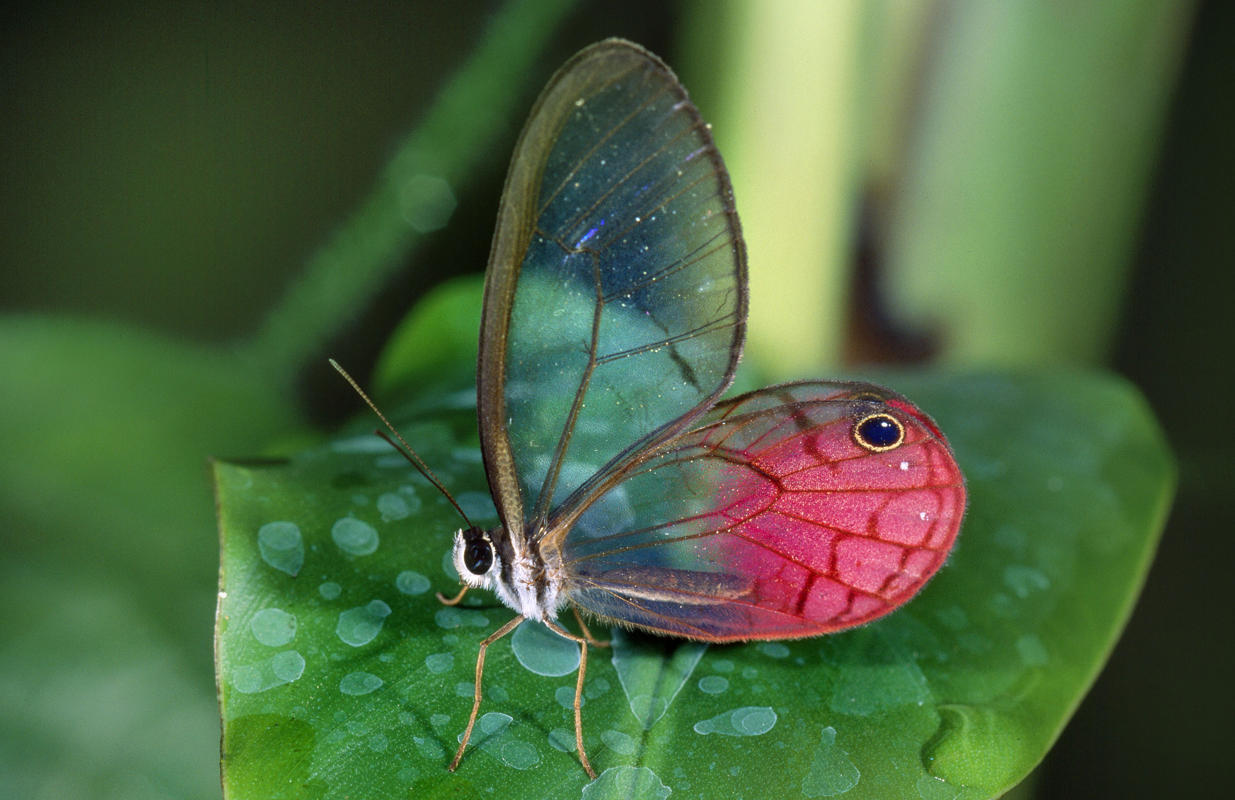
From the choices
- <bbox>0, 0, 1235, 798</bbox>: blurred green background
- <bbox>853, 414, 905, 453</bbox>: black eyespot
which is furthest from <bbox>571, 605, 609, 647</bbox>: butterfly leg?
<bbox>0, 0, 1235, 798</bbox>: blurred green background

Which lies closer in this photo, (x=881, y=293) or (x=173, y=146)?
(x=881, y=293)

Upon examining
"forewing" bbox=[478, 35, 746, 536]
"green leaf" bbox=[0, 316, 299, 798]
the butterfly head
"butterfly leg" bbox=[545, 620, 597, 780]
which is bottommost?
"green leaf" bbox=[0, 316, 299, 798]

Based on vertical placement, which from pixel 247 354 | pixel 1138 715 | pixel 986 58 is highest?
pixel 986 58

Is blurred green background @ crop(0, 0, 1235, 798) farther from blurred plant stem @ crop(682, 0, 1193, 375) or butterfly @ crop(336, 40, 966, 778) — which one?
butterfly @ crop(336, 40, 966, 778)

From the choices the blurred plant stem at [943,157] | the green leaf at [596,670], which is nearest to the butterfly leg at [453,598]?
the green leaf at [596,670]

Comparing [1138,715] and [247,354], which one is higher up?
[247,354]

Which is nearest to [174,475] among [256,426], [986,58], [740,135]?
[256,426]

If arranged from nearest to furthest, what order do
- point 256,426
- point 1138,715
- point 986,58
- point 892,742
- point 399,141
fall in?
point 892,742 → point 986,58 → point 256,426 → point 1138,715 → point 399,141

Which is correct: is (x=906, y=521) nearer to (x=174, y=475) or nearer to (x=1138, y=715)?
(x=174, y=475)

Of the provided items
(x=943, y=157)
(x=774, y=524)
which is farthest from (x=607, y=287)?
(x=943, y=157)
